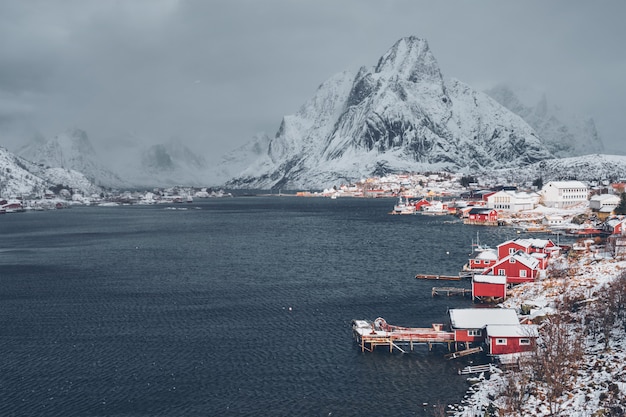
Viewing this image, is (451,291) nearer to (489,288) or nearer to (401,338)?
(489,288)

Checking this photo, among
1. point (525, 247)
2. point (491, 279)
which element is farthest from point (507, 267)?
point (525, 247)

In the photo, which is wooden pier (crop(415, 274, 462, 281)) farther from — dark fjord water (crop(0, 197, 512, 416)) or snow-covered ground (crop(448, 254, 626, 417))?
snow-covered ground (crop(448, 254, 626, 417))

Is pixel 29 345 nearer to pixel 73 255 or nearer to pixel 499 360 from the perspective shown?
pixel 499 360

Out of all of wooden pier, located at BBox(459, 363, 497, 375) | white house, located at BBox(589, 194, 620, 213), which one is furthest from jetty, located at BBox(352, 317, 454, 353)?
white house, located at BBox(589, 194, 620, 213)

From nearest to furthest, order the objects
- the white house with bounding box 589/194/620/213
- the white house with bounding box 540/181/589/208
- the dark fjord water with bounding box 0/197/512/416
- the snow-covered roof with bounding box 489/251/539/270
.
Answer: the dark fjord water with bounding box 0/197/512/416
the snow-covered roof with bounding box 489/251/539/270
the white house with bounding box 589/194/620/213
the white house with bounding box 540/181/589/208

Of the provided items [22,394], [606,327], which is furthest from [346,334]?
[22,394]

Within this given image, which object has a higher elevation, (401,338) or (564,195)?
(564,195)
